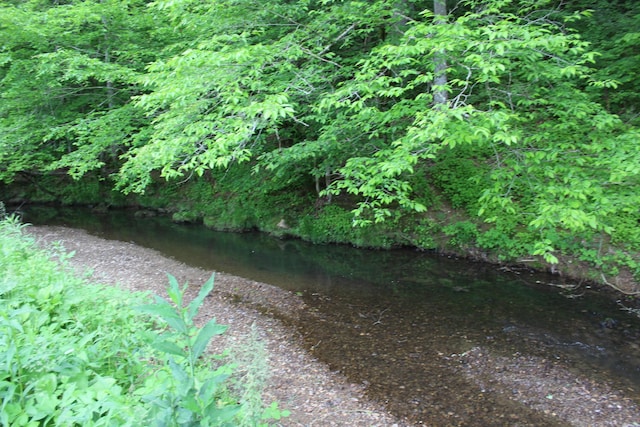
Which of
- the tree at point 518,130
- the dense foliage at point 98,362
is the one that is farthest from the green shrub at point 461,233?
the dense foliage at point 98,362

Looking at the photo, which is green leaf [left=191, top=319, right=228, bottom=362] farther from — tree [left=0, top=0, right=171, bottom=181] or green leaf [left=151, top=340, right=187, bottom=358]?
tree [left=0, top=0, right=171, bottom=181]

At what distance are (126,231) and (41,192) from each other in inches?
303

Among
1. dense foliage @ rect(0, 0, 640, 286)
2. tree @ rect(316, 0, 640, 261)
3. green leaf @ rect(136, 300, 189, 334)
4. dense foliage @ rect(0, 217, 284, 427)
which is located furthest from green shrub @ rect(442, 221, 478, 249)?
green leaf @ rect(136, 300, 189, 334)

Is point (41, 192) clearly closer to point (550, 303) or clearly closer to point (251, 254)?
point (251, 254)

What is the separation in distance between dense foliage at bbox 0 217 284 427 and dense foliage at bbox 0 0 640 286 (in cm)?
251

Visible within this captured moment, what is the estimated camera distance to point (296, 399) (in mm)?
4812

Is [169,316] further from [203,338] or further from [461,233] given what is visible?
[461,233]

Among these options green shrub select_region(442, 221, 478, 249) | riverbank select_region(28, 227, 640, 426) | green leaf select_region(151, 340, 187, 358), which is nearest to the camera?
green leaf select_region(151, 340, 187, 358)

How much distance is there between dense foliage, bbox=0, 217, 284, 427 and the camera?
68.4 inches

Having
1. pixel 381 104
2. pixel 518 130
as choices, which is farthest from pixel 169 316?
pixel 381 104

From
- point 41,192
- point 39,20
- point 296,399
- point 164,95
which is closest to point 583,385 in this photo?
point 296,399

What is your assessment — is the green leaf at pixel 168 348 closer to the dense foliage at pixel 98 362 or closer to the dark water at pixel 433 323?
the dense foliage at pixel 98 362

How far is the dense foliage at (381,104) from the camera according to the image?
5.09 meters

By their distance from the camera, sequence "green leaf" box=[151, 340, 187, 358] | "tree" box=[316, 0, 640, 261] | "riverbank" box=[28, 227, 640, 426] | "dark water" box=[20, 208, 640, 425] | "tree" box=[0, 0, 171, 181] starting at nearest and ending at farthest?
"green leaf" box=[151, 340, 187, 358] < "riverbank" box=[28, 227, 640, 426] < "tree" box=[316, 0, 640, 261] < "dark water" box=[20, 208, 640, 425] < "tree" box=[0, 0, 171, 181]
